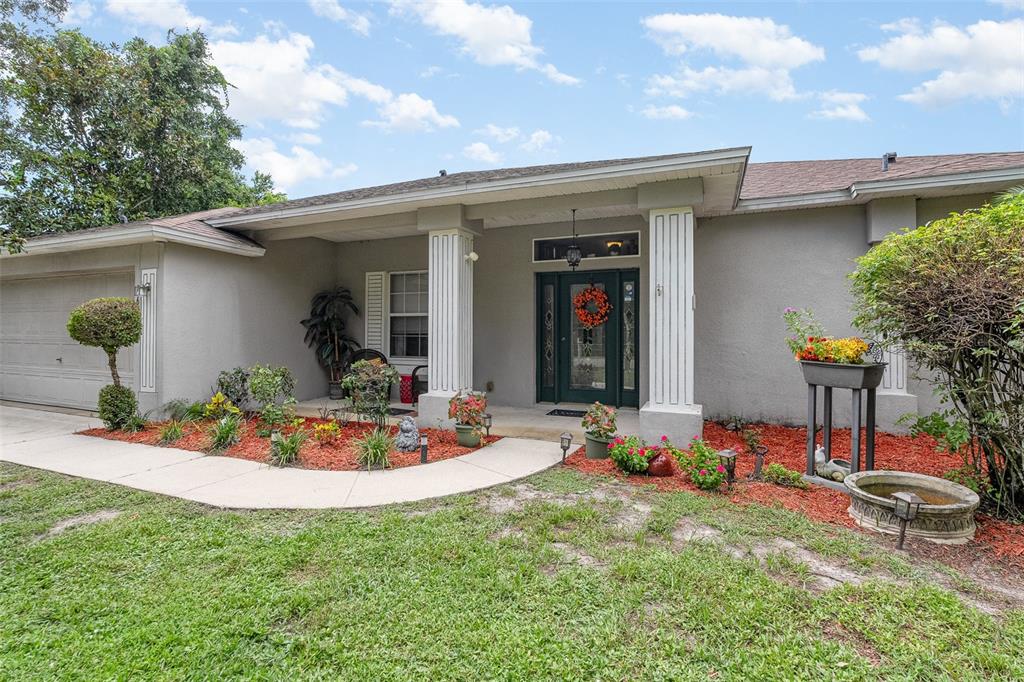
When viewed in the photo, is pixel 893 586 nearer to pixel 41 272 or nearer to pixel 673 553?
pixel 673 553

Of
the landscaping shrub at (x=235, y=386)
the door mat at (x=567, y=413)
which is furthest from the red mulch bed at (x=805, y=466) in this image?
the landscaping shrub at (x=235, y=386)

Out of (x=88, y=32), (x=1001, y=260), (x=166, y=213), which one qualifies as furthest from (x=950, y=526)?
(x=88, y=32)

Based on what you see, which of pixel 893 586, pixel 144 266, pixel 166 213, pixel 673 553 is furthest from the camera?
pixel 166 213

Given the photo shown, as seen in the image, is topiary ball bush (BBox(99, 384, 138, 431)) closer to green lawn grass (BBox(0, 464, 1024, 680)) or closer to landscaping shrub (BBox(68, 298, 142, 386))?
landscaping shrub (BBox(68, 298, 142, 386))

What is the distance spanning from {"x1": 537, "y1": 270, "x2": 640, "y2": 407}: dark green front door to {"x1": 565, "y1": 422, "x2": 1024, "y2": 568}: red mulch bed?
4.93 ft

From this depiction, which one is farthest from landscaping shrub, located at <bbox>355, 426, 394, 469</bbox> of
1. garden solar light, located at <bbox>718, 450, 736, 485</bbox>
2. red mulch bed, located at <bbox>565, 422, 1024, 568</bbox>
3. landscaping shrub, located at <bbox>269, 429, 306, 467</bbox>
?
garden solar light, located at <bbox>718, 450, 736, 485</bbox>

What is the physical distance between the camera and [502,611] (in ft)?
7.35

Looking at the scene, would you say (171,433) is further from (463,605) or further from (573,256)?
(573,256)

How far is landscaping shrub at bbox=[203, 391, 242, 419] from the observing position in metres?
6.25

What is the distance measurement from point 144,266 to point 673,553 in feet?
24.6

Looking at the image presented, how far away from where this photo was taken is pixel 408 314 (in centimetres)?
871

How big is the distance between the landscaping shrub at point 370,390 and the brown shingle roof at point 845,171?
513cm

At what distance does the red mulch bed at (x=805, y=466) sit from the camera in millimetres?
3062

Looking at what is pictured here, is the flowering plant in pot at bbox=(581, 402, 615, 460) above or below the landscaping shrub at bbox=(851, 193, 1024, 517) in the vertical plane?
below
